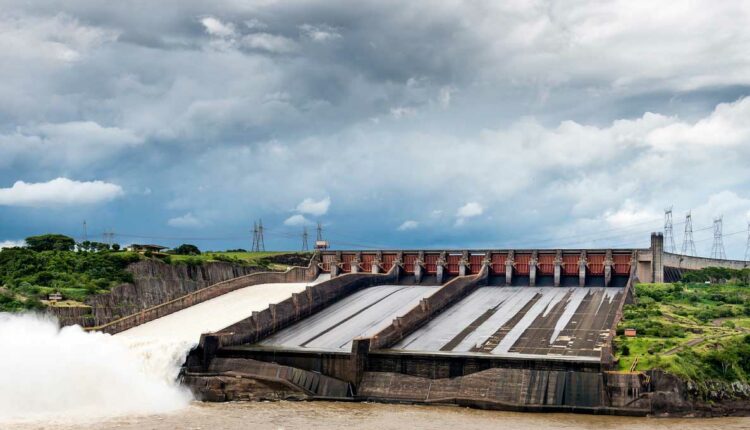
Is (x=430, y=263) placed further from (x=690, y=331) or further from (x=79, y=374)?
(x=79, y=374)

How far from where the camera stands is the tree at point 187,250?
313 ft

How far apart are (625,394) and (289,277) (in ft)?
141

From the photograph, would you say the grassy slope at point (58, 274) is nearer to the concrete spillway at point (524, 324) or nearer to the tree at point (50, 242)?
the tree at point (50, 242)

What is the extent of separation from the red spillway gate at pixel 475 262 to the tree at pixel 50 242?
1884 inches

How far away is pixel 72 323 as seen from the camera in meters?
59.2

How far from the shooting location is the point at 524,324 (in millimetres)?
57000

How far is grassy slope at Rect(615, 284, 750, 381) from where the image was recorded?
43.9 m

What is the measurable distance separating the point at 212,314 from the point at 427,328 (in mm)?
18086

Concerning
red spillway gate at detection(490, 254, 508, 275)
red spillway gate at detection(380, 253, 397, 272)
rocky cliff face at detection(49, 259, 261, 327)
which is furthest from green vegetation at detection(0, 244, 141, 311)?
red spillway gate at detection(490, 254, 508, 275)

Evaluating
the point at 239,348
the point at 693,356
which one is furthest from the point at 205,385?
the point at 693,356

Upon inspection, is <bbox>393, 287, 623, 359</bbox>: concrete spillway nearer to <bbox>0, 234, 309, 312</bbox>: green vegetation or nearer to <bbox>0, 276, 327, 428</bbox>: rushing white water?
<bbox>0, 276, 327, 428</bbox>: rushing white water

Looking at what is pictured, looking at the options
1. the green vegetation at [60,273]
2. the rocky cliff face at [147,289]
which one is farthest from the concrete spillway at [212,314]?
the green vegetation at [60,273]

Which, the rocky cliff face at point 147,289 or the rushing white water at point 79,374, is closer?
the rushing white water at point 79,374

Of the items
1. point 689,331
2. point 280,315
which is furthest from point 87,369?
point 689,331
